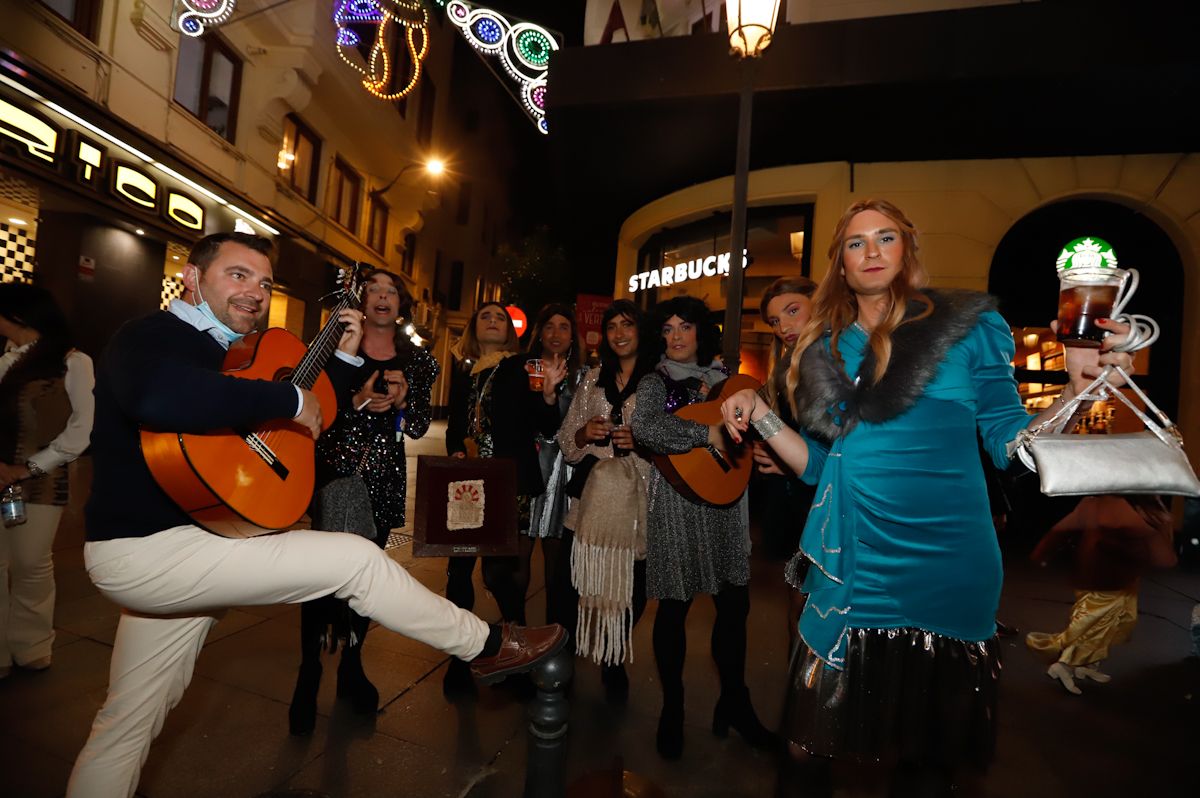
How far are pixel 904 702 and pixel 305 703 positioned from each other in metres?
2.53

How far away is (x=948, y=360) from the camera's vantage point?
162 cm

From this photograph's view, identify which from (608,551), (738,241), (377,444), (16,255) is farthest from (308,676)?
(16,255)

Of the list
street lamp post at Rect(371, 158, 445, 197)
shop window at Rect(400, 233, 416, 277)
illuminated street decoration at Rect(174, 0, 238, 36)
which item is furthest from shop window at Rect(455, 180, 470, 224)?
illuminated street decoration at Rect(174, 0, 238, 36)

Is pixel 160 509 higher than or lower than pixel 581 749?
higher

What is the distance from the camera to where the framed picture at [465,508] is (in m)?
2.79

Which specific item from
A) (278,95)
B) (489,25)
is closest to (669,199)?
(489,25)

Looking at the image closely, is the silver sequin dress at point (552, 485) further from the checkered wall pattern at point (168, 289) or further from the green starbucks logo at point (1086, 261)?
the checkered wall pattern at point (168, 289)

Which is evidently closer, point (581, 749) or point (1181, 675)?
point (581, 749)

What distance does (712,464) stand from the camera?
2.62m

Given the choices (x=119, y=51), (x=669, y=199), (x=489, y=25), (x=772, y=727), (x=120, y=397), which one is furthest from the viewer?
(x=669, y=199)

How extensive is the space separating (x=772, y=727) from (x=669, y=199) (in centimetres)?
941

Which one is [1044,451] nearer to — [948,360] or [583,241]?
[948,360]

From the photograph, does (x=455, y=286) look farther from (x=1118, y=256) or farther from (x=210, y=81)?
(x=1118, y=256)

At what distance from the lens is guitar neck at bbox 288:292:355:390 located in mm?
2273
